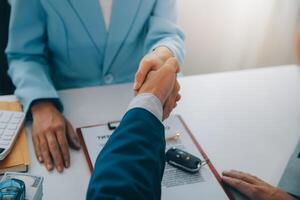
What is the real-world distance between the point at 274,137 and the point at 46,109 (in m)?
0.57

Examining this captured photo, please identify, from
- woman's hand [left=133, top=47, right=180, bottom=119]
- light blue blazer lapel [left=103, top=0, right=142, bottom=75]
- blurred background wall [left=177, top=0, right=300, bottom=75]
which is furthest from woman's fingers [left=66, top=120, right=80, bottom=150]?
blurred background wall [left=177, top=0, right=300, bottom=75]

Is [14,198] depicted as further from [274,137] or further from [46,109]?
[274,137]

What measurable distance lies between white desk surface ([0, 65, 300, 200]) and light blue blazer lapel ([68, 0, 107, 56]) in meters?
0.15

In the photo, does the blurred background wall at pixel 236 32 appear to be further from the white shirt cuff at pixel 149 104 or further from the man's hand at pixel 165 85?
the white shirt cuff at pixel 149 104

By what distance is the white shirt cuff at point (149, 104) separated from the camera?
69 cm

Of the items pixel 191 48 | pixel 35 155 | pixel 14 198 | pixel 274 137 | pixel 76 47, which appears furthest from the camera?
pixel 191 48

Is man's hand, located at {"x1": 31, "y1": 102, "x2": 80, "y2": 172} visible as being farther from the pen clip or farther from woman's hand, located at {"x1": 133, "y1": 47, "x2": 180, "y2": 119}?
woman's hand, located at {"x1": 133, "y1": 47, "x2": 180, "y2": 119}

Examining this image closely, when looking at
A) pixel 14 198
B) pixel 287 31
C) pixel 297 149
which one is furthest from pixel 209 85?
pixel 287 31

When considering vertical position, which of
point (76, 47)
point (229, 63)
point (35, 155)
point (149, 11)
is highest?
point (149, 11)

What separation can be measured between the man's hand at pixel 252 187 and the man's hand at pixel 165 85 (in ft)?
0.62

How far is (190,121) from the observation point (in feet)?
3.30

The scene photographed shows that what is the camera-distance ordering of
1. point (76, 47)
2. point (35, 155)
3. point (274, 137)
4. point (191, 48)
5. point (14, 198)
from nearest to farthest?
point (14, 198) < point (35, 155) < point (274, 137) < point (76, 47) < point (191, 48)

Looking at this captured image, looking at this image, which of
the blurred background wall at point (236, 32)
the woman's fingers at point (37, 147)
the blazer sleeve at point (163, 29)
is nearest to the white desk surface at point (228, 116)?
the woman's fingers at point (37, 147)

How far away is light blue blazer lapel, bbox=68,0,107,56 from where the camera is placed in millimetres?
1064
